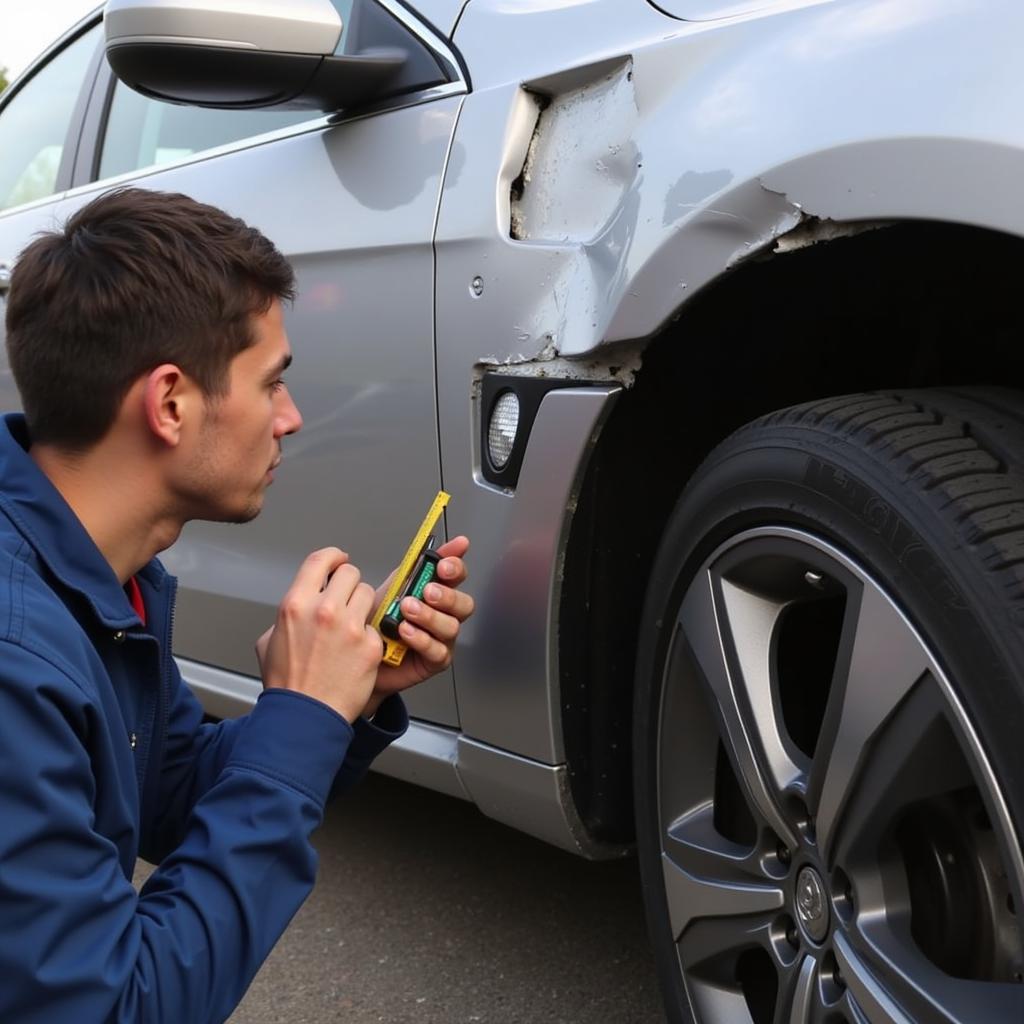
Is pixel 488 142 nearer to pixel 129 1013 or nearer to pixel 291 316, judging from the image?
pixel 291 316

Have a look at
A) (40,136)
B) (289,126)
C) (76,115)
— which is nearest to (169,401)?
(289,126)

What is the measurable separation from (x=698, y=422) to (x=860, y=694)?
19.9 inches

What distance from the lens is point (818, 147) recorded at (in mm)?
1151

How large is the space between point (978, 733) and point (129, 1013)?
26.1 inches

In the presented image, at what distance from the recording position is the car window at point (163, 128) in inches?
88.2

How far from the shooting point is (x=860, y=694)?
3.69ft

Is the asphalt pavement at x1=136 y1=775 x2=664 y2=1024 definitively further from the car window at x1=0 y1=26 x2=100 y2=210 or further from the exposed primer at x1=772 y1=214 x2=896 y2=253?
the car window at x1=0 y1=26 x2=100 y2=210

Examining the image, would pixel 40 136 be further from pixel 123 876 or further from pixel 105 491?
pixel 123 876

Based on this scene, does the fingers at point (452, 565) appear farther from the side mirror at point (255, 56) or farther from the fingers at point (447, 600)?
the side mirror at point (255, 56)

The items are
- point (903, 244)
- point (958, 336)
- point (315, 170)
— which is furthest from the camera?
point (315, 170)

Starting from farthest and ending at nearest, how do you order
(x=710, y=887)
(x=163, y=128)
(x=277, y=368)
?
1. (x=163, y=128)
2. (x=710, y=887)
3. (x=277, y=368)

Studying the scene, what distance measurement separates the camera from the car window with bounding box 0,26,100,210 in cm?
297

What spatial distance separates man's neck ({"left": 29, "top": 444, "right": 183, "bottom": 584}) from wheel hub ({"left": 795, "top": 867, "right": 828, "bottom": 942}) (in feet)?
2.27

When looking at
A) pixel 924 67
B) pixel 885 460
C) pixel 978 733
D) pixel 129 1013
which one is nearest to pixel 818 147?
pixel 924 67
